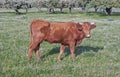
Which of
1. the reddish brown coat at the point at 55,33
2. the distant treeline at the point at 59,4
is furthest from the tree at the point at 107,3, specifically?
the reddish brown coat at the point at 55,33

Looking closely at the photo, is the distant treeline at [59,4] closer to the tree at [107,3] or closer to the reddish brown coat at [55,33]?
the tree at [107,3]

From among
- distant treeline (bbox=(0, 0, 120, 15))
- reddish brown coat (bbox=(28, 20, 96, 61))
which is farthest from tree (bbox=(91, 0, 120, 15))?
reddish brown coat (bbox=(28, 20, 96, 61))

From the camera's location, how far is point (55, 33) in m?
14.0

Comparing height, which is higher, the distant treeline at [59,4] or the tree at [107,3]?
the tree at [107,3]

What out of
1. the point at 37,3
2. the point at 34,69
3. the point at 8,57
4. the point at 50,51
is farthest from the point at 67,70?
the point at 37,3

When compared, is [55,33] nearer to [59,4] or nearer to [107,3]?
[107,3]

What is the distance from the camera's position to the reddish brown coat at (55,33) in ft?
45.3

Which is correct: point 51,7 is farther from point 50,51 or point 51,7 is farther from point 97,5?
point 50,51

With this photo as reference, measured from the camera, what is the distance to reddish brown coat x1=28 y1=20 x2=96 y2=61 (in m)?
13.8

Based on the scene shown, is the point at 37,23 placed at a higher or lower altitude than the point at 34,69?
higher

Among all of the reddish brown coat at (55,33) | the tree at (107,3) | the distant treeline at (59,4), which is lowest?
the distant treeline at (59,4)

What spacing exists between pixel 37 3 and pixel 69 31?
102 metres

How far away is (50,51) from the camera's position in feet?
55.9

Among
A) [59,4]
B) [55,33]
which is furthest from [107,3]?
[55,33]
